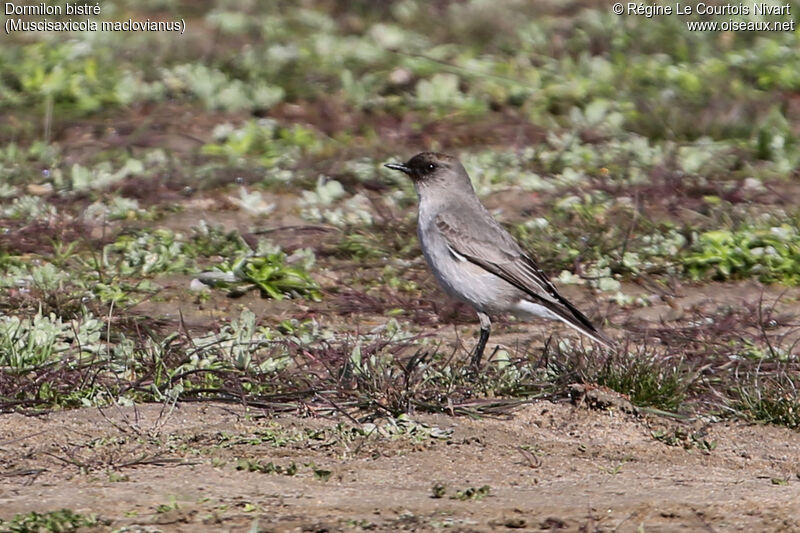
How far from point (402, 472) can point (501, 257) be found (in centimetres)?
265

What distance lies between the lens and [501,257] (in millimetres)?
7812

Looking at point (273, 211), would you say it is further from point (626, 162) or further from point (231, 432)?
point (231, 432)

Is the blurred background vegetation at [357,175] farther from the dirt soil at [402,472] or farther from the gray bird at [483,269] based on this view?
the gray bird at [483,269]

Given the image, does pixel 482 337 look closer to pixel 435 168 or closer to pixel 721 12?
pixel 435 168

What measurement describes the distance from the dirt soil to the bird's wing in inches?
60.2

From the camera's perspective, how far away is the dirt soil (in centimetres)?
484

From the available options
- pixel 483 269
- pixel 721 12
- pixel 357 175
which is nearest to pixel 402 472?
pixel 483 269

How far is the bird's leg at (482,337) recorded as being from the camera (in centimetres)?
678

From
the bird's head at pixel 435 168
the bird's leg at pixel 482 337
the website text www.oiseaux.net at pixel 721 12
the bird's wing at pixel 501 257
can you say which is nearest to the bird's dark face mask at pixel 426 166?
the bird's head at pixel 435 168

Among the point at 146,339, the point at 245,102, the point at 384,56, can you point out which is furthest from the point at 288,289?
the point at 384,56

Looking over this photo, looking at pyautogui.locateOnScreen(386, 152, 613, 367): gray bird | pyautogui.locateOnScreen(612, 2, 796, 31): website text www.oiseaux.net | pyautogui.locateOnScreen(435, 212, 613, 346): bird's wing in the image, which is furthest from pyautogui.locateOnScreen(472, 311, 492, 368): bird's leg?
pyautogui.locateOnScreen(612, 2, 796, 31): website text www.oiseaux.net

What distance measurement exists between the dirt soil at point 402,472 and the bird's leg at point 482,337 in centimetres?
71

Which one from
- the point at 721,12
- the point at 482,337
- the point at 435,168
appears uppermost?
the point at 721,12

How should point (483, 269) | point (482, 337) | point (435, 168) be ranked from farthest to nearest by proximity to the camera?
1. point (435, 168)
2. point (483, 269)
3. point (482, 337)
